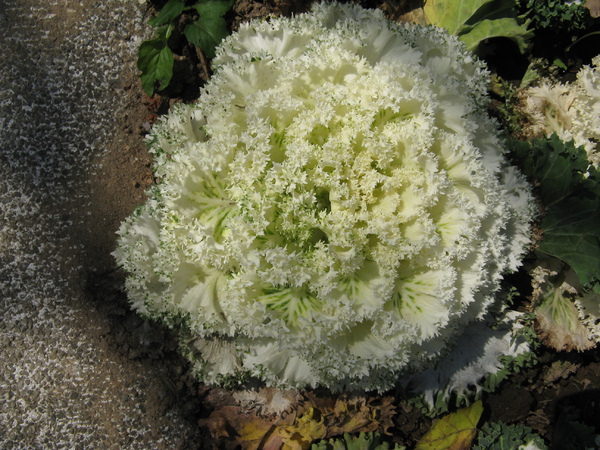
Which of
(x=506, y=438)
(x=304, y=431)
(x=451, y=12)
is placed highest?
(x=451, y=12)

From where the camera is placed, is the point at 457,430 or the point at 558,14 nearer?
the point at 558,14

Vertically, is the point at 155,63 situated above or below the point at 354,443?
above

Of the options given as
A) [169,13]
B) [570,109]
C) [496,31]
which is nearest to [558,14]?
[496,31]

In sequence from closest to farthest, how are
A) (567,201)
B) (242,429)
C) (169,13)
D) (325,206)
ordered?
1. (325,206)
2. (567,201)
3. (169,13)
4. (242,429)

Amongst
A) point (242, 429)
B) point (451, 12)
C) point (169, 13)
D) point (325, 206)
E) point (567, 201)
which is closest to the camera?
point (325, 206)

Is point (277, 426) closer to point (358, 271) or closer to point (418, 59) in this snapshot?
point (358, 271)

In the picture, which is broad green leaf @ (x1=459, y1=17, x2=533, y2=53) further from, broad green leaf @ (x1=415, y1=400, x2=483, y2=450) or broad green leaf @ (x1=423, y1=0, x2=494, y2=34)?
broad green leaf @ (x1=415, y1=400, x2=483, y2=450)

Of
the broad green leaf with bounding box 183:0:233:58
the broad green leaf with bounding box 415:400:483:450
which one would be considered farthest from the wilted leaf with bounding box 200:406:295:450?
the broad green leaf with bounding box 183:0:233:58

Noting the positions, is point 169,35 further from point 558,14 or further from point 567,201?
point 567,201
